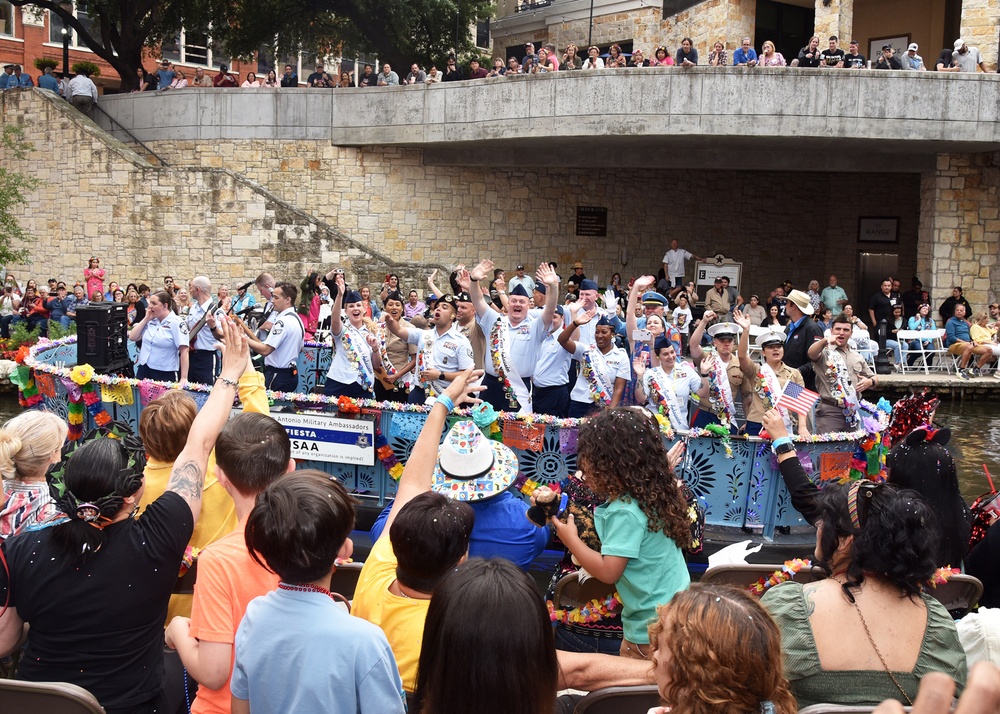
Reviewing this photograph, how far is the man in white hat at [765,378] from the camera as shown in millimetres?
7996

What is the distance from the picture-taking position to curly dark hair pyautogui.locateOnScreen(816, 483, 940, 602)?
9.57 ft

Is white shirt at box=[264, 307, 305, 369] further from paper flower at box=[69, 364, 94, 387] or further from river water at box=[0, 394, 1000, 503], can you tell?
river water at box=[0, 394, 1000, 503]

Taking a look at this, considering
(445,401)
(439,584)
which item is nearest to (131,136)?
(445,401)

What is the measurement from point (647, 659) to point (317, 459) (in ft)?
17.0

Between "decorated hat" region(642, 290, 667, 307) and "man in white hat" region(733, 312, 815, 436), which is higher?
"decorated hat" region(642, 290, 667, 307)

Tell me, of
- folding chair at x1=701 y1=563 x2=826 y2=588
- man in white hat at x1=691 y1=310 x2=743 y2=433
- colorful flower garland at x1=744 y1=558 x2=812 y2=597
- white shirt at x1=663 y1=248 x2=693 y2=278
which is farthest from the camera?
white shirt at x1=663 y1=248 x2=693 y2=278

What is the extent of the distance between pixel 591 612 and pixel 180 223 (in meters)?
21.1

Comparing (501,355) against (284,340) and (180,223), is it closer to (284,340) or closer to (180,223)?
(284,340)

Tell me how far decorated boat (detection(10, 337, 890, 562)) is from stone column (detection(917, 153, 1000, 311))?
15712 millimetres

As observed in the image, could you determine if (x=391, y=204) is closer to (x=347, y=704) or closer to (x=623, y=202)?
(x=623, y=202)

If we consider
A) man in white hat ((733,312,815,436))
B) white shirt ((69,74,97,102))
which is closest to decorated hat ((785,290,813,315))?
man in white hat ((733,312,815,436))

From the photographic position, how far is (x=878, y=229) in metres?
29.5

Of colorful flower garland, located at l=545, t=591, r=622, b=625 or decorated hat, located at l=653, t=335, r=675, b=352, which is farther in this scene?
decorated hat, located at l=653, t=335, r=675, b=352

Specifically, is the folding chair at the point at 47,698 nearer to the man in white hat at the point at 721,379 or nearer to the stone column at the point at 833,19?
the man in white hat at the point at 721,379
